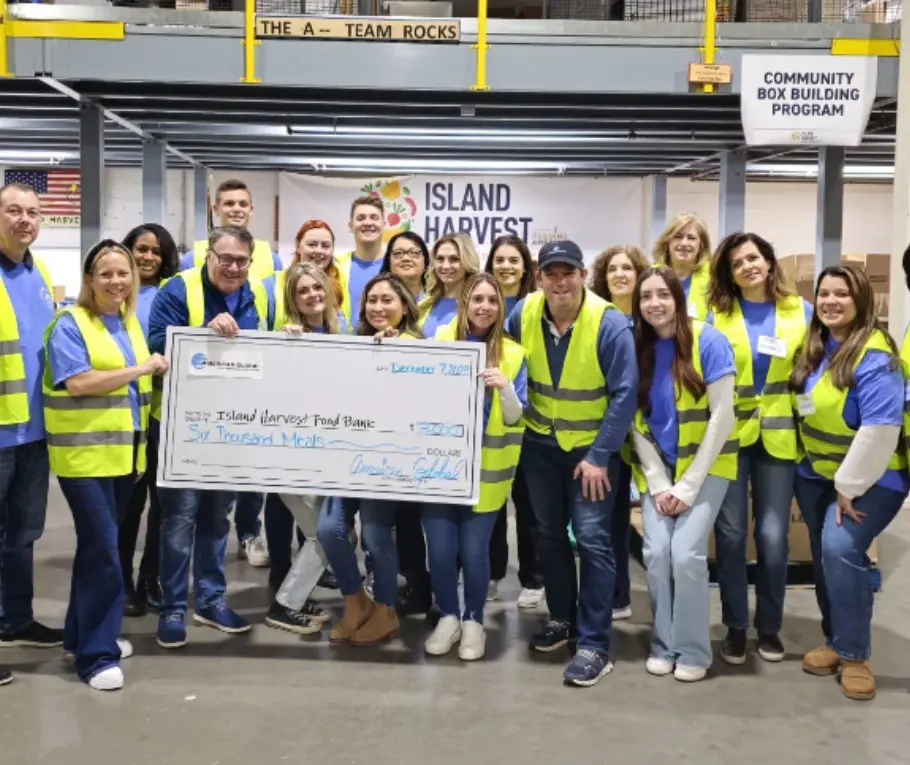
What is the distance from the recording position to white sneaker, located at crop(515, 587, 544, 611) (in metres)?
4.36

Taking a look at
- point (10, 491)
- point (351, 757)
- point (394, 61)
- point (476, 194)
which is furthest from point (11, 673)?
point (476, 194)

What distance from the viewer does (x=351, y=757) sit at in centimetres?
286

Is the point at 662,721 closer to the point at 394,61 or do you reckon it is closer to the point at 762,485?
the point at 762,485

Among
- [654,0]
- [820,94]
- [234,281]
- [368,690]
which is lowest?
[368,690]

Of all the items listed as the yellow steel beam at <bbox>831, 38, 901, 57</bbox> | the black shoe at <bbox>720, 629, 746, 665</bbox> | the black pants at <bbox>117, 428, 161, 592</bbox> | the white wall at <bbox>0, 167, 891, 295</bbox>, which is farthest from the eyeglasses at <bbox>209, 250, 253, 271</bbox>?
the white wall at <bbox>0, 167, 891, 295</bbox>

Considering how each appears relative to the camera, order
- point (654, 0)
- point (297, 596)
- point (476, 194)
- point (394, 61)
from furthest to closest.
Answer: point (476, 194) → point (654, 0) → point (394, 61) → point (297, 596)

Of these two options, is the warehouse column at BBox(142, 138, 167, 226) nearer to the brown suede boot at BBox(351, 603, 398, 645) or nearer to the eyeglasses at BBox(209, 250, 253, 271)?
the eyeglasses at BBox(209, 250, 253, 271)

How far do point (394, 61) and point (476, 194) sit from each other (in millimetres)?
5339

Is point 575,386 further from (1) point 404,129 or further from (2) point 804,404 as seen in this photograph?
(1) point 404,129

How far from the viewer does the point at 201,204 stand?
399 inches

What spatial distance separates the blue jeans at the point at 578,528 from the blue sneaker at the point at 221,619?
1338 millimetres

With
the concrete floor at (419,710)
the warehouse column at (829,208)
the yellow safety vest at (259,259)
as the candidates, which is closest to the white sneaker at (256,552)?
the concrete floor at (419,710)

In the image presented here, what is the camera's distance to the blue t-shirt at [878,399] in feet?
10.6

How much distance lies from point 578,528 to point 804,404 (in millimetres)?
975
